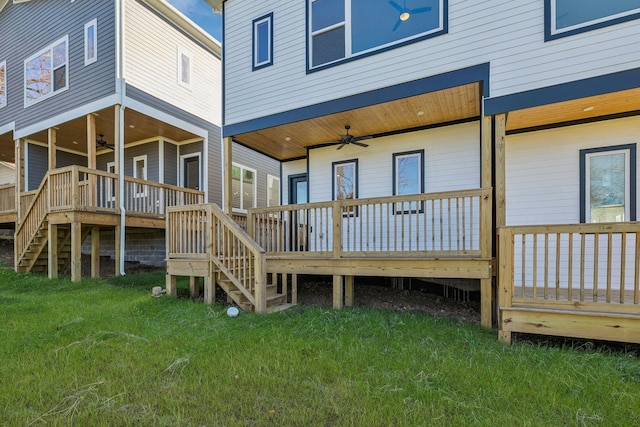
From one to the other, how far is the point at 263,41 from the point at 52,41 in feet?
27.6

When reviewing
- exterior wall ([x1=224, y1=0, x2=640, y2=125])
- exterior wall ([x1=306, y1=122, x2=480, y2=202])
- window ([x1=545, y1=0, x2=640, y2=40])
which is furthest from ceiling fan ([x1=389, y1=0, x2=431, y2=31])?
exterior wall ([x1=306, y1=122, x2=480, y2=202])

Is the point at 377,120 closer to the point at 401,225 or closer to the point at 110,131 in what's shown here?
the point at 401,225

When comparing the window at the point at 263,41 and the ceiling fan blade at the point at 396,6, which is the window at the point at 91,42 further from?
the ceiling fan blade at the point at 396,6

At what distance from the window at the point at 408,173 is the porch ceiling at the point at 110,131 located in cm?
739

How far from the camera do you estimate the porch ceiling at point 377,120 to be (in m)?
6.10

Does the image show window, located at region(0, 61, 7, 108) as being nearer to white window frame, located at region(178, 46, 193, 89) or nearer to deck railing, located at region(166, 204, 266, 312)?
white window frame, located at region(178, 46, 193, 89)

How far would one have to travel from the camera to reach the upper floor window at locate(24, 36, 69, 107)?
10.7 metres

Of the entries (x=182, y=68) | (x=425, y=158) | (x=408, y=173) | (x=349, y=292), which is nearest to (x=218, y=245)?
(x=349, y=292)

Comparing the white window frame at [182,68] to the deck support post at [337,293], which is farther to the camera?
the white window frame at [182,68]

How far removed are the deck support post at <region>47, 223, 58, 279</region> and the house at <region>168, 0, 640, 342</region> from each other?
4.32 metres

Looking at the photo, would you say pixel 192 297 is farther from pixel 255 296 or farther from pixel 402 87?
pixel 402 87

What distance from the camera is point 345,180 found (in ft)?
27.4

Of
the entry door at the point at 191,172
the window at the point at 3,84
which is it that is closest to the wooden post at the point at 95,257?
the entry door at the point at 191,172

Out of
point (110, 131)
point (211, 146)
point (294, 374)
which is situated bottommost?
point (294, 374)
